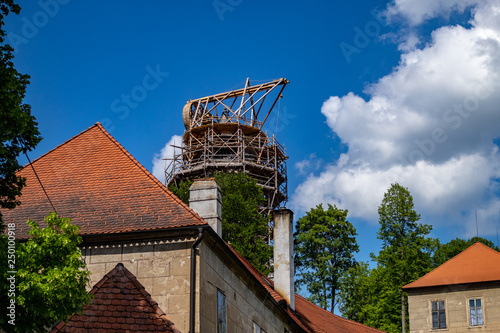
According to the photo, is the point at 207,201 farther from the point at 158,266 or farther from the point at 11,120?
the point at 11,120

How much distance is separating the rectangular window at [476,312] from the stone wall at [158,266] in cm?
2993

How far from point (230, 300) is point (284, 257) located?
789 cm

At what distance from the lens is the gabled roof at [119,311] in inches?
600

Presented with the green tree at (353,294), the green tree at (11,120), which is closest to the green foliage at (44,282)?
the green tree at (11,120)

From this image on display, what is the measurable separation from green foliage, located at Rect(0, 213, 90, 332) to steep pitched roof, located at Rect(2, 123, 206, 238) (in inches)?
207

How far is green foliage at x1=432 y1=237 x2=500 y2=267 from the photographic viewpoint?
188 feet

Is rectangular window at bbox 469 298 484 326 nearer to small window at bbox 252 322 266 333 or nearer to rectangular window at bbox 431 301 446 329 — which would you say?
rectangular window at bbox 431 301 446 329

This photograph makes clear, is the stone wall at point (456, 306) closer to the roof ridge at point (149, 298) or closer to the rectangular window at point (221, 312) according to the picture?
the rectangular window at point (221, 312)

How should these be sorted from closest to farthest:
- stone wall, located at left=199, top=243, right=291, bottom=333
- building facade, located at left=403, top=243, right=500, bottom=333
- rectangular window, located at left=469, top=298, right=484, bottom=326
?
stone wall, located at left=199, top=243, right=291, bottom=333
building facade, located at left=403, top=243, right=500, bottom=333
rectangular window, located at left=469, top=298, right=484, bottom=326

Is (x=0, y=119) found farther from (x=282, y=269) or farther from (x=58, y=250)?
(x=282, y=269)

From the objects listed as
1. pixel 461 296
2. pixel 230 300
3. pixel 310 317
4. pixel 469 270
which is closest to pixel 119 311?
pixel 230 300

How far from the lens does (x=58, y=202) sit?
19031 mm

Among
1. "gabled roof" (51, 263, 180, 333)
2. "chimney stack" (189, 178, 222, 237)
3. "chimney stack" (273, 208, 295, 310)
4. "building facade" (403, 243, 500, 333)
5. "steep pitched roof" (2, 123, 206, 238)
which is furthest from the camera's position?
"building facade" (403, 243, 500, 333)

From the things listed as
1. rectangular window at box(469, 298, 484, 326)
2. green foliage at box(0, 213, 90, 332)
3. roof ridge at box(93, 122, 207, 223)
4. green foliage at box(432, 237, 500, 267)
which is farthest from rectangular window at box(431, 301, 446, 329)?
green foliage at box(0, 213, 90, 332)
